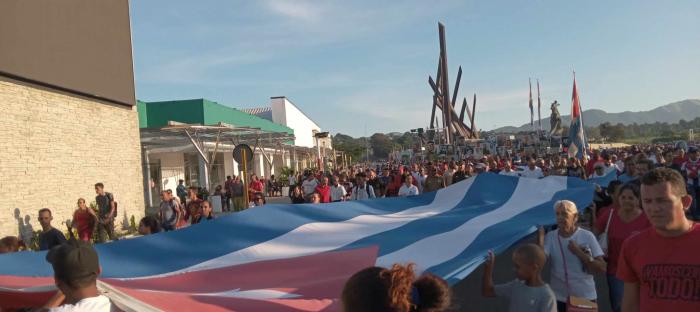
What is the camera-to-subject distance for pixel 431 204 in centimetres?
810

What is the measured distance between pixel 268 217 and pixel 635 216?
3.61 m

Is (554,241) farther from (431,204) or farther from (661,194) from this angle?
(431,204)

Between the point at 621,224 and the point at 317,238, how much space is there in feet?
9.37

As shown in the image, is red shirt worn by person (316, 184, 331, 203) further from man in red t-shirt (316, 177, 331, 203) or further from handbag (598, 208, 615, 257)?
handbag (598, 208, 615, 257)

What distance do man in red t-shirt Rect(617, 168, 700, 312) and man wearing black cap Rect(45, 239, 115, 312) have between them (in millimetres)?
2657

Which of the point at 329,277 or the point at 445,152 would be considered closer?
the point at 329,277

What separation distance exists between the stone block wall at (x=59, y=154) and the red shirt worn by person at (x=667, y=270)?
1204 cm

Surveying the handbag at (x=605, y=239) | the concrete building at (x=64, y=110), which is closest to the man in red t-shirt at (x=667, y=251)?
the handbag at (x=605, y=239)

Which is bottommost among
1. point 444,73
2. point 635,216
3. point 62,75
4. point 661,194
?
point 635,216

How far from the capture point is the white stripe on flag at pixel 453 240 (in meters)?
4.78

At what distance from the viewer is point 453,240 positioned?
523cm

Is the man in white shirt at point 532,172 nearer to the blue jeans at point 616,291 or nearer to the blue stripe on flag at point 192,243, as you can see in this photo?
the blue stripe on flag at point 192,243

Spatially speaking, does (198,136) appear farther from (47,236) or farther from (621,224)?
(621,224)

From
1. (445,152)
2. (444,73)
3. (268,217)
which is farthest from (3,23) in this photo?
(444,73)
